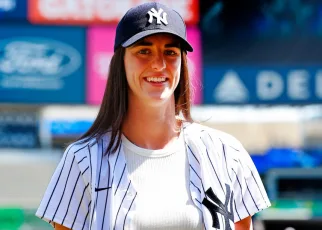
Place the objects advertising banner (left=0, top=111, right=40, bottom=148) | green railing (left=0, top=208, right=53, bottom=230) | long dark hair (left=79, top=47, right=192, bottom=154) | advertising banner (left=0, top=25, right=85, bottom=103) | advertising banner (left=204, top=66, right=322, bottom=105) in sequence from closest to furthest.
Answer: long dark hair (left=79, top=47, right=192, bottom=154) → green railing (left=0, top=208, right=53, bottom=230) → advertising banner (left=0, top=25, right=85, bottom=103) → advertising banner (left=204, top=66, right=322, bottom=105) → advertising banner (left=0, top=111, right=40, bottom=148)

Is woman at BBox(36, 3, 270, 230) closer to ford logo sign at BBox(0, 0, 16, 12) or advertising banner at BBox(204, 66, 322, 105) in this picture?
advertising banner at BBox(204, 66, 322, 105)

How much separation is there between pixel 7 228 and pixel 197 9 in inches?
131

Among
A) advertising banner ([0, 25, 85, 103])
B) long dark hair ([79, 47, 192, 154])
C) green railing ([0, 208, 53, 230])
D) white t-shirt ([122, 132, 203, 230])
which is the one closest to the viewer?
white t-shirt ([122, 132, 203, 230])

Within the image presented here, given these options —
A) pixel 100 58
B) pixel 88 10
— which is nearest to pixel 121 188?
pixel 100 58

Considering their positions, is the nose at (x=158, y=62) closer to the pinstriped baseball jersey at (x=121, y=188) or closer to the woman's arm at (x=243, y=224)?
the pinstriped baseball jersey at (x=121, y=188)

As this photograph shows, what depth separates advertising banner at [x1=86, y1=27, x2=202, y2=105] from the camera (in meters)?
7.39

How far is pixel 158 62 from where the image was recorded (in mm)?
1462

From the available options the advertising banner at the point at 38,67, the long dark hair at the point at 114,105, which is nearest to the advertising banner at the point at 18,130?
the advertising banner at the point at 38,67

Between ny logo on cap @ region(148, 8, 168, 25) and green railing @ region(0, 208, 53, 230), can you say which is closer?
ny logo on cap @ region(148, 8, 168, 25)

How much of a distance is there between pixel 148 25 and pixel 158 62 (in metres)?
0.09

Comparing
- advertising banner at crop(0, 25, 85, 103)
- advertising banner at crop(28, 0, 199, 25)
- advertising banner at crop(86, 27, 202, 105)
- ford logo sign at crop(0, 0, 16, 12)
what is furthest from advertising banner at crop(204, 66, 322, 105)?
ford logo sign at crop(0, 0, 16, 12)

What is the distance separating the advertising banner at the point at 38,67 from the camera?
7336mm

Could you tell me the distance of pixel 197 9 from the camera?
7543 mm

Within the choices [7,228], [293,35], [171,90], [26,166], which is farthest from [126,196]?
[26,166]
